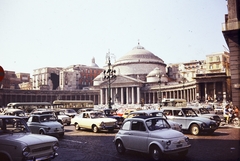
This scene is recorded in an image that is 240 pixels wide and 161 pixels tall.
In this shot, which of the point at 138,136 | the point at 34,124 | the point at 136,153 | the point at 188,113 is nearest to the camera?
the point at 138,136

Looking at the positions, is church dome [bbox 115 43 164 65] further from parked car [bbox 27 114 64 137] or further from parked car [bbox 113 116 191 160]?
parked car [bbox 113 116 191 160]

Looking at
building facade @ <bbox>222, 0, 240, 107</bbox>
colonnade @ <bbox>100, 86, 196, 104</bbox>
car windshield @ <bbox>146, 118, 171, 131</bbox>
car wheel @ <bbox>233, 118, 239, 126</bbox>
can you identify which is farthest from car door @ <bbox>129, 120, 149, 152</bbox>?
colonnade @ <bbox>100, 86, 196, 104</bbox>

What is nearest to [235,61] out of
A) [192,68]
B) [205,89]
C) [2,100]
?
[205,89]

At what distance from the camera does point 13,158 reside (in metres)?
7.63

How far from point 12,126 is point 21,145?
1570mm

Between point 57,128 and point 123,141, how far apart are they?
21.7 ft

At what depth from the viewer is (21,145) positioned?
7582 mm

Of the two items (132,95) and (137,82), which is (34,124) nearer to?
(132,95)

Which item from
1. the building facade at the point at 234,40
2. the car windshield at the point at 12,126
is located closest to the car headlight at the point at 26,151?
the car windshield at the point at 12,126

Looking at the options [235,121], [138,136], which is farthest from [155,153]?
[235,121]

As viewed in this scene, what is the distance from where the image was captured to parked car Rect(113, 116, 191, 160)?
9.41 metres

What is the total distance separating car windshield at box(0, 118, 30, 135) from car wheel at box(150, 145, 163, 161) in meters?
5.02

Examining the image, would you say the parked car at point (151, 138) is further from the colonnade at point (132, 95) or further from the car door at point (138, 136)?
the colonnade at point (132, 95)

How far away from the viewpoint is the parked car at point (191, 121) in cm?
1598
